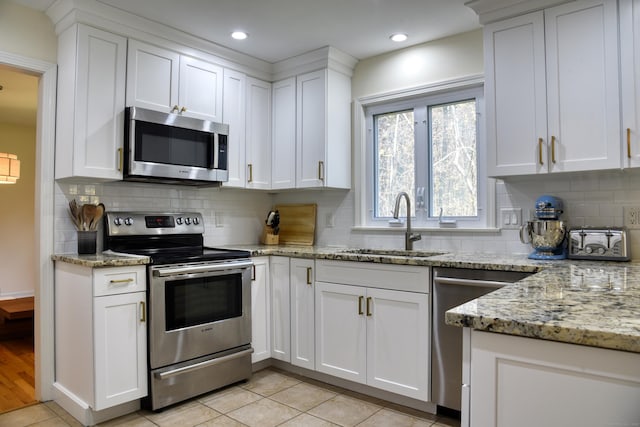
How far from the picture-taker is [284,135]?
3656 mm

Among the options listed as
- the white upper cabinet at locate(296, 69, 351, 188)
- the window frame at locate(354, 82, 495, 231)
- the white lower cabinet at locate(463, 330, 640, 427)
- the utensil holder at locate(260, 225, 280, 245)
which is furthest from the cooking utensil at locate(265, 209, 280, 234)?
the white lower cabinet at locate(463, 330, 640, 427)

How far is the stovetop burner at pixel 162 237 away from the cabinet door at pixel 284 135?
2.41ft

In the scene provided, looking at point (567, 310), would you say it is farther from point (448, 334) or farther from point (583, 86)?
point (583, 86)

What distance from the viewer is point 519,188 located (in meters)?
2.80

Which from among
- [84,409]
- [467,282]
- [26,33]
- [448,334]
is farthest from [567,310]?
[26,33]

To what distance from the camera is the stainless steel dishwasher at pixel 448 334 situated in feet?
7.63

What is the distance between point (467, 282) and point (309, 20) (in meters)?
1.89

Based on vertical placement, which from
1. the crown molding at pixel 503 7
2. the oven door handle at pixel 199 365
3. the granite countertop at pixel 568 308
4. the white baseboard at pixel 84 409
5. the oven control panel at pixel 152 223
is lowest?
the white baseboard at pixel 84 409

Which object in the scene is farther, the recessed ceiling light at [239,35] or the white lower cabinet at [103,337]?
the recessed ceiling light at [239,35]

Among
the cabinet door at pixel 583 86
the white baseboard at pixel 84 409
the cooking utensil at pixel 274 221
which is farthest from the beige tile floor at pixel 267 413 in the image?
the cabinet door at pixel 583 86

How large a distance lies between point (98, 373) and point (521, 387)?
217cm

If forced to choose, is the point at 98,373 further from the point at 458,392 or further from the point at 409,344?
the point at 458,392

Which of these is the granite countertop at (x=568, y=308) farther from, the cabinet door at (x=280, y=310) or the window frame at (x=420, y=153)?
the cabinet door at (x=280, y=310)

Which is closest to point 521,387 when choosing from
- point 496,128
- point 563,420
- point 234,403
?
point 563,420
